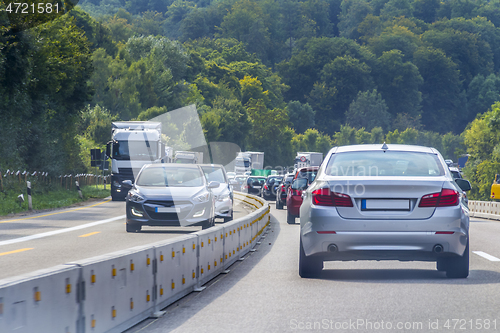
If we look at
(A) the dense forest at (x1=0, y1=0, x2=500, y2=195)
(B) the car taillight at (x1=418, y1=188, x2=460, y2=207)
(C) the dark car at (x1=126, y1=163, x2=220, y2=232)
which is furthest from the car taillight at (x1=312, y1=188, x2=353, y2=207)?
(A) the dense forest at (x1=0, y1=0, x2=500, y2=195)

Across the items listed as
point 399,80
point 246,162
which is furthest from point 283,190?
point 399,80

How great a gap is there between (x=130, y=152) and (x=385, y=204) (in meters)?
26.0

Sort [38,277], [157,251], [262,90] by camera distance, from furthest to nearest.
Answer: [262,90] < [157,251] < [38,277]

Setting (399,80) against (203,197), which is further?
(399,80)

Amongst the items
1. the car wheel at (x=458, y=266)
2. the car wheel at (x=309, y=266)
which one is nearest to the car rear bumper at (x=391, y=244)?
the car wheel at (x=458, y=266)

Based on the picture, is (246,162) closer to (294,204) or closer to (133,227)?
(294,204)

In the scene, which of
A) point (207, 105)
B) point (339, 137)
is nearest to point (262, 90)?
point (207, 105)

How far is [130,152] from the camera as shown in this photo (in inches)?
1348

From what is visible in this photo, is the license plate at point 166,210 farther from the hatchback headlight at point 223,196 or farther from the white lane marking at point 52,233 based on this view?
the hatchback headlight at point 223,196

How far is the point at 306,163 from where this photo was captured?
303 feet

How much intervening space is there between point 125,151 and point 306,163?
59300 millimetres

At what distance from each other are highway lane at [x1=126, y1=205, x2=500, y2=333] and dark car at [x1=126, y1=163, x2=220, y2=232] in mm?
5428

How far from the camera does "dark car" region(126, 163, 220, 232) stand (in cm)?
1678

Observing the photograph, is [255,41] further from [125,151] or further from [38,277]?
[38,277]
